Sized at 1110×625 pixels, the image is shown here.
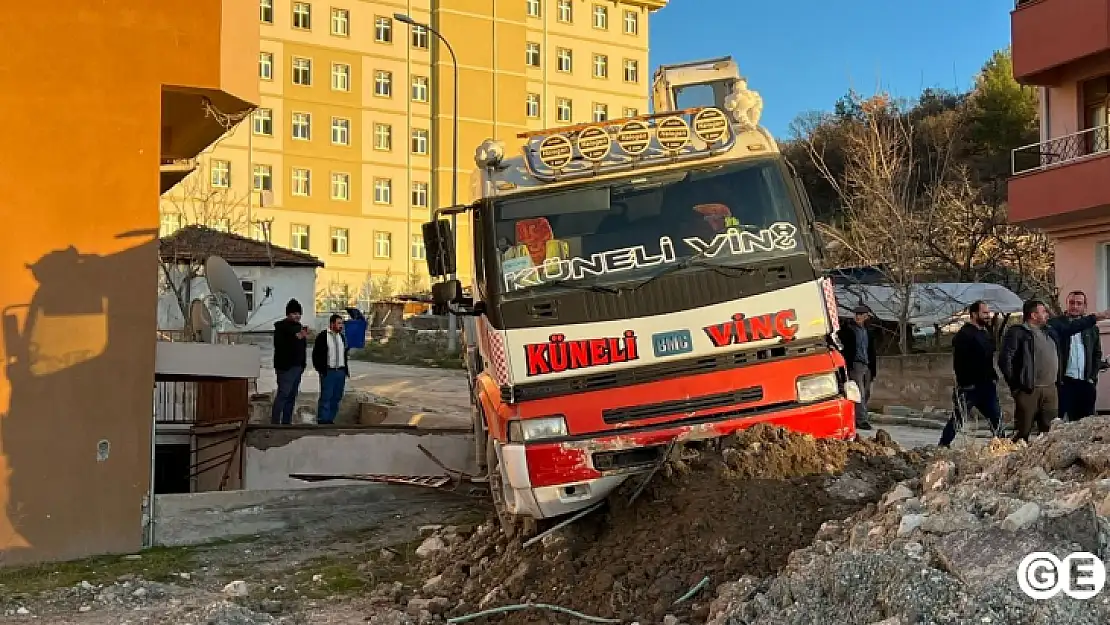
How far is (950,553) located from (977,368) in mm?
6456

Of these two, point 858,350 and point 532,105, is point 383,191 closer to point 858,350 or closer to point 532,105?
point 532,105

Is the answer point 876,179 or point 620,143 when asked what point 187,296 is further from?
point 620,143

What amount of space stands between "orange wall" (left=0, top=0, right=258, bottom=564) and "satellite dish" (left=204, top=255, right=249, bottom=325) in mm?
2228

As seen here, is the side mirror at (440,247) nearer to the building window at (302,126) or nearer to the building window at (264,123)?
the building window at (264,123)

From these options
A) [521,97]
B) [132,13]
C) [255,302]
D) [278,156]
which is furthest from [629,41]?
[132,13]

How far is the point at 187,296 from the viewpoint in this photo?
29141 mm

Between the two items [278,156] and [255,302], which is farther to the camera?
[278,156]

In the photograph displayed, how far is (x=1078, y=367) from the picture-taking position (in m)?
11.2

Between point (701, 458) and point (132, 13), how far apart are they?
6513mm

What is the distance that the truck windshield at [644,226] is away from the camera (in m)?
7.20

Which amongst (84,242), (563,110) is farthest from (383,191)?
(84,242)

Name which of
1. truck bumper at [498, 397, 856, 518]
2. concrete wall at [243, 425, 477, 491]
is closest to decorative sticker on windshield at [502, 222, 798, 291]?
truck bumper at [498, 397, 856, 518]

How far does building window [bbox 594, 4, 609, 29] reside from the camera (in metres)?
62.0

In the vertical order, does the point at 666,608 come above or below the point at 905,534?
below
